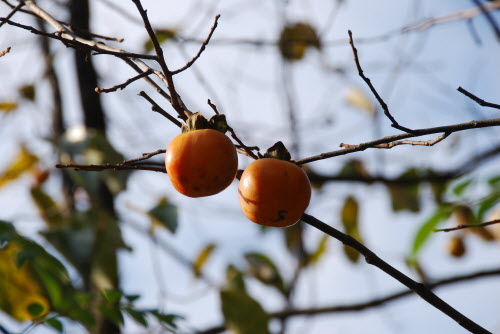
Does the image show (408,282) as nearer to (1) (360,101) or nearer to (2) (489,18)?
(2) (489,18)

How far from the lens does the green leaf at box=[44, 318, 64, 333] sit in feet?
4.25

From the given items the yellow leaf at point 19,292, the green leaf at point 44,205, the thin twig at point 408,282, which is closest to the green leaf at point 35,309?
the yellow leaf at point 19,292

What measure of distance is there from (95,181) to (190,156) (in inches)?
42.8

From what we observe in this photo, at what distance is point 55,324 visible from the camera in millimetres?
1303

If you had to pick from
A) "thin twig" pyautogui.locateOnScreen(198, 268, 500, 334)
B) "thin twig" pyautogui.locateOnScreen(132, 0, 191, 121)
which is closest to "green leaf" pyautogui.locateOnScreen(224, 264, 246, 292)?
"thin twig" pyautogui.locateOnScreen(198, 268, 500, 334)

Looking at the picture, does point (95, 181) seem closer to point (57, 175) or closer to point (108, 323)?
point (108, 323)

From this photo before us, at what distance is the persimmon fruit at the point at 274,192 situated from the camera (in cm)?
95

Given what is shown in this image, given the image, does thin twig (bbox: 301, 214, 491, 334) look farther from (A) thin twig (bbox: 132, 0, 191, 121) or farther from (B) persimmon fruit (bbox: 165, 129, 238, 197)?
(A) thin twig (bbox: 132, 0, 191, 121)

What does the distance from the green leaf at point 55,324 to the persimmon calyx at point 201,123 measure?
1.93ft

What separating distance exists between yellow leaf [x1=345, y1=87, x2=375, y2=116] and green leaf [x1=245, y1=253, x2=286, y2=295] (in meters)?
1.05

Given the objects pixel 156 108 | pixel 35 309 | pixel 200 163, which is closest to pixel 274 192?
pixel 200 163

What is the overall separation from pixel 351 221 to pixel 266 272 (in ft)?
1.67

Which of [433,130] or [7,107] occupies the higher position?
[7,107]

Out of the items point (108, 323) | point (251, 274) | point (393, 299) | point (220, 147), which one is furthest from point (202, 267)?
point (220, 147)
